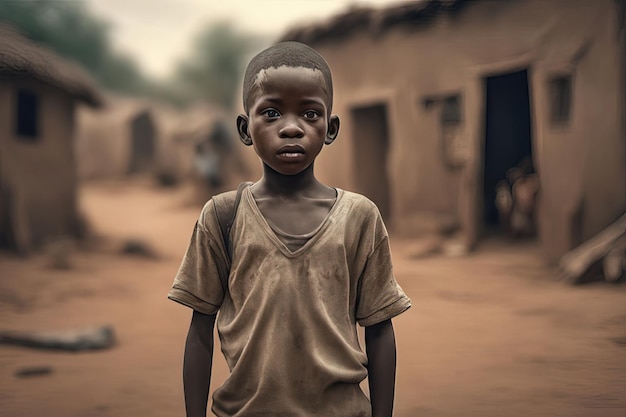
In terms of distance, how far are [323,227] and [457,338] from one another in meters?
3.23

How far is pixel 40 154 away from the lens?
31.9 feet

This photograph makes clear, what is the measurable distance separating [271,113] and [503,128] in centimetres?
863

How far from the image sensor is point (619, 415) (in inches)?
124

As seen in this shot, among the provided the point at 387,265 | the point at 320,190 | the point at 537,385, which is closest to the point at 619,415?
the point at 537,385

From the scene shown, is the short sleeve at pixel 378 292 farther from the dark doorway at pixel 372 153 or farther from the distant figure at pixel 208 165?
the distant figure at pixel 208 165

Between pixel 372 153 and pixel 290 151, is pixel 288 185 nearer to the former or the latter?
pixel 290 151

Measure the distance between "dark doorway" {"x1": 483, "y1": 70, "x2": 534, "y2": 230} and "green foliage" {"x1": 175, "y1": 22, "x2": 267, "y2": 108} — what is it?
69.9 feet

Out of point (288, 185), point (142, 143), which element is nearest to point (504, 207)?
point (288, 185)

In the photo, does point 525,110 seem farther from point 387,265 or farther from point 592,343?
point 387,265

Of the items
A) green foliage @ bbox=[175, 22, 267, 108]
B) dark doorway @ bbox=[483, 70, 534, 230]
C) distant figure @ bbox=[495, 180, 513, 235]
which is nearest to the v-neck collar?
distant figure @ bbox=[495, 180, 513, 235]

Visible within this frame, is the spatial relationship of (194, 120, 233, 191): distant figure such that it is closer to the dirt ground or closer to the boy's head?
the dirt ground

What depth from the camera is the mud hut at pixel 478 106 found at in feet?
22.1

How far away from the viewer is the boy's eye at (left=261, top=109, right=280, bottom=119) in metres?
1.65

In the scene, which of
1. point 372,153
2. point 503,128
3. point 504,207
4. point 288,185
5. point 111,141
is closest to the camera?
point 288,185
